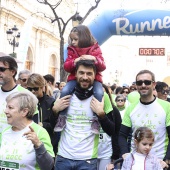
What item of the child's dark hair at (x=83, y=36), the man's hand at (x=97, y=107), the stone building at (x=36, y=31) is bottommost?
the man's hand at (x=97, y=107)

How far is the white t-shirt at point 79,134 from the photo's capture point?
4102 millimetres

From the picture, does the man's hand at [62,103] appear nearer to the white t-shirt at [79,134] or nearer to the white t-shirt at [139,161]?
the white t-shirt at [79,134]

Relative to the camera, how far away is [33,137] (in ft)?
10.8

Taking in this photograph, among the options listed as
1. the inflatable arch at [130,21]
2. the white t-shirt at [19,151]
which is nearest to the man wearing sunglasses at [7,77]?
the white t-shirt at [19,151]

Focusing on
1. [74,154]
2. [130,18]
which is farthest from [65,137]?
[130,18]

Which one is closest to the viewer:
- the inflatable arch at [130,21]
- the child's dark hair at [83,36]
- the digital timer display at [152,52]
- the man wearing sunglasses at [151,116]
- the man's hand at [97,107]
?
the man's hand at [97,107]

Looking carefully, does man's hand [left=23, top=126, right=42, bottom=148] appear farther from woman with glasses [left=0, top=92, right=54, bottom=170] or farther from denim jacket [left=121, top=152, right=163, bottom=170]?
denim jacket [left=121, top=152, right=163, bottom=170]

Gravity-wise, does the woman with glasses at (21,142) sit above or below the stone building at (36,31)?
below

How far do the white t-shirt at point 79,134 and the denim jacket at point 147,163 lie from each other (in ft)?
1.14

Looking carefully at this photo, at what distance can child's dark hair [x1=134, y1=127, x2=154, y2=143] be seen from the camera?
4.21m

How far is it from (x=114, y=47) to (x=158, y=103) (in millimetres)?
64888

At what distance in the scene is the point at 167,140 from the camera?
14.8ft

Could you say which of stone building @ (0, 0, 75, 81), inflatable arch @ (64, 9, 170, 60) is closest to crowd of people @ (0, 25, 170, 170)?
inflatable arch @ (64, 9, 170, 60)

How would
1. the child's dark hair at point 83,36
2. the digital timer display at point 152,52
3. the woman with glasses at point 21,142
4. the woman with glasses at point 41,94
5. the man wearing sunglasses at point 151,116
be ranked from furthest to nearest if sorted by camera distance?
the digital timer display at point 152,52 < the woman with glasses at point 41,94 < the man wearing sunglasses at point 151,116 < the child's dark hair at point 83,36 < the woman with glasses at point 21,142
